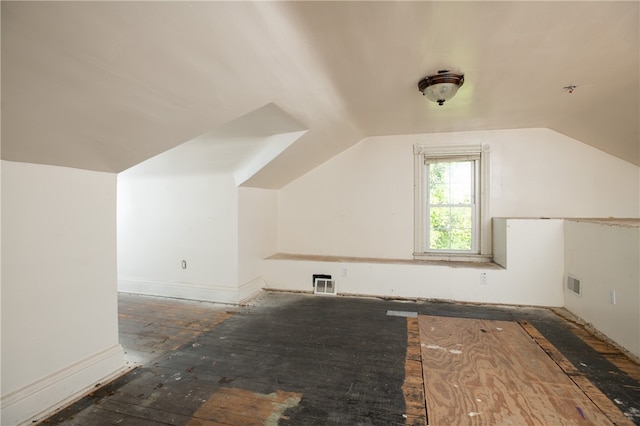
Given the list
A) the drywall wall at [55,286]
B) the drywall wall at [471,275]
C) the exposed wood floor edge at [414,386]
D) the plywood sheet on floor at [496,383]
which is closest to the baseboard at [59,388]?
the drywall wall at [55,286]

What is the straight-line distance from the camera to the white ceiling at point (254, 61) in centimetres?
120

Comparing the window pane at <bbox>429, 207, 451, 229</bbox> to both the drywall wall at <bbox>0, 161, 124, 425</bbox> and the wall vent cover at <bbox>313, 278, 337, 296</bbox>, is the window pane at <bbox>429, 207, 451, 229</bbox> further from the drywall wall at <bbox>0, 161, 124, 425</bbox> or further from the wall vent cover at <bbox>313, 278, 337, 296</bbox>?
the drywall wall at <bbox>0, 161, 124, 425</bbox>

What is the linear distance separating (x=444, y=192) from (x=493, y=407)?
9.87 ft

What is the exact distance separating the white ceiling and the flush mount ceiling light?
7 cm

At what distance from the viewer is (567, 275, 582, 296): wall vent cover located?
10.4 feet

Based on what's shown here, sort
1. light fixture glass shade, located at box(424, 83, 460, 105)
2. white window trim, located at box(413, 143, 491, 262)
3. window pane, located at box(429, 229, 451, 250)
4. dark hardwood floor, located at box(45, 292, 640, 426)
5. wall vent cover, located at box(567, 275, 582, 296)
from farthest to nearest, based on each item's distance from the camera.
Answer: window pane, located at box(429, 229, 451, 250) < white window trim, located at box(413, 143, 491, 262) < wall vent cover, located at box(567, 275, 582, 296) < light fixture glass shade, located at box(424, 83, 460, 105) < dark hardwood floor, located at box(45, 292, 640, 426)

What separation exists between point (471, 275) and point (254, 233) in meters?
2.87

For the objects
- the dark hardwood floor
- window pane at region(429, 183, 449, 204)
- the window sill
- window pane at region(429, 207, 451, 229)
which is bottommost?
the dark hardwood floor

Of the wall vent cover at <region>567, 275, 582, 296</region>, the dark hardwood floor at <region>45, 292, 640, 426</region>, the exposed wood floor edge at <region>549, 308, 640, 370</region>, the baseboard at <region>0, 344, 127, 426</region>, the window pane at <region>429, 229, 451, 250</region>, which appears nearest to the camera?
the baseboard at <region>0, 344, 127, 426</region>

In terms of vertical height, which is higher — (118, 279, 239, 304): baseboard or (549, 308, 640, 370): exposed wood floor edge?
(118, 279, 239, 304): baseboard

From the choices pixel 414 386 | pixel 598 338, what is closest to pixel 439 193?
pixel 598 338

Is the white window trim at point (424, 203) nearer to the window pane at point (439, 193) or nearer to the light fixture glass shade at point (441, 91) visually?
the window pane at point (439, 193)

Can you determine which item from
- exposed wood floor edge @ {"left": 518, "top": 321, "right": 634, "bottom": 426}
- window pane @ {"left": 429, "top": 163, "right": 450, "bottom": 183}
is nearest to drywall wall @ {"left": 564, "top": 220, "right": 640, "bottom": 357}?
exposed wood floor edge @ {"left": 518, "top": 321, "right": 634, "bottom": 426}

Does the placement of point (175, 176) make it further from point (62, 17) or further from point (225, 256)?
point (62, 17)
